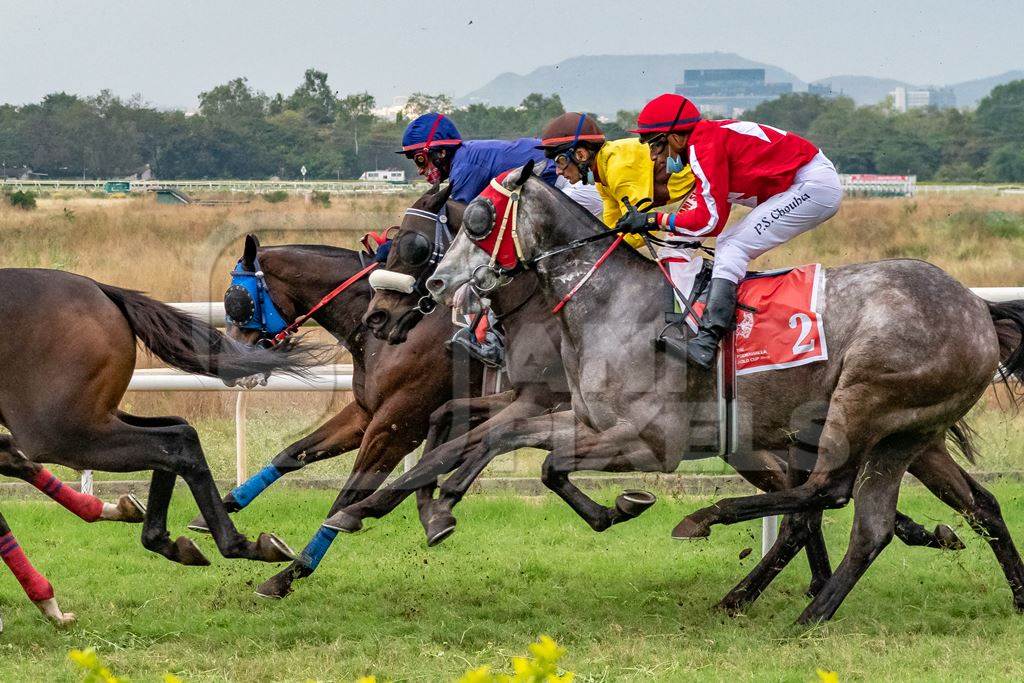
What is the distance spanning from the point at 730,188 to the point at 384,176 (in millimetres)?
28582

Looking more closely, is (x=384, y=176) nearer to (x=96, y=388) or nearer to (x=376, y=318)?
(x=376, y=318)

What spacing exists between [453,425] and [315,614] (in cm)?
105

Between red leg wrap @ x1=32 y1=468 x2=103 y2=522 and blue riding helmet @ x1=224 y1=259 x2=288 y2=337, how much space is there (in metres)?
1.08

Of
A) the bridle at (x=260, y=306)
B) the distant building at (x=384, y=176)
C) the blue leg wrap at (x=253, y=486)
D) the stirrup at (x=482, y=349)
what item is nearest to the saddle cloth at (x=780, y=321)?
the stirrup at (x=482, y=349)

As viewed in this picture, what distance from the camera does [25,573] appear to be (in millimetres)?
4859

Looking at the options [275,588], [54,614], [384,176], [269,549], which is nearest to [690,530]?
[269,549]

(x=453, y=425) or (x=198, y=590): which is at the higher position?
(x=453, y=425)

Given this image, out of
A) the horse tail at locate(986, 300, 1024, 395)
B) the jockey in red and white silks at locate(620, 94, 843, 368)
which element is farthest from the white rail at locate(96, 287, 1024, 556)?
the jockey in red and white silks at locate(620, 94, 843, 368)

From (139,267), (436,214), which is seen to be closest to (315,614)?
(436,214)

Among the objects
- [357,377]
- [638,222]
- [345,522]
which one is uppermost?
[638,222]

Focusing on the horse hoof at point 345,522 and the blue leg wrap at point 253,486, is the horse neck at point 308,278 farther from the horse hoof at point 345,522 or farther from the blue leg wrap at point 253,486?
the horse hoof at point 345,522

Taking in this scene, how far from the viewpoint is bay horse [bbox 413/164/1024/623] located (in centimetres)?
455

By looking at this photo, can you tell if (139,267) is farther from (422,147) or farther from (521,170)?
(521,170)

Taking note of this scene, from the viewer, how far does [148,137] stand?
35062 millimetres
